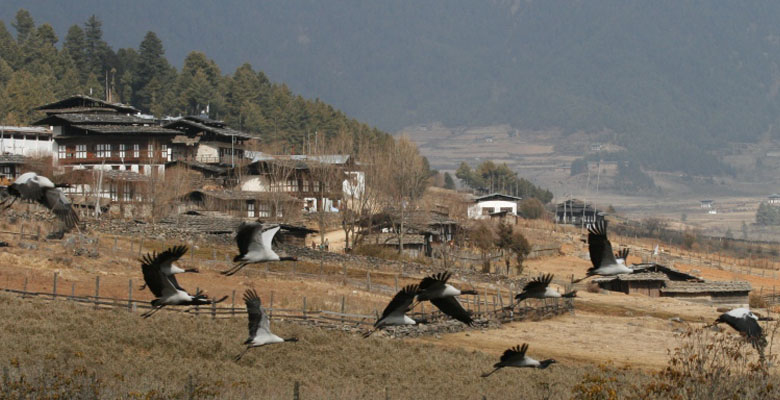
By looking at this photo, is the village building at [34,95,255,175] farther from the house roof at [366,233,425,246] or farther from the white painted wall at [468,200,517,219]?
the white painted wall at [468,200,517,219]

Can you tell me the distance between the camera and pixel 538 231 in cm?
12775

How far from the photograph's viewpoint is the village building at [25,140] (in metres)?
107

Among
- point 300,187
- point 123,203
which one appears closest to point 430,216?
point 300,187

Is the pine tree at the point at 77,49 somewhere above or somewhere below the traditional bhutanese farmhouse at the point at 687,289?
above

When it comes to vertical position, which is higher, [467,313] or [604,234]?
[604,234]

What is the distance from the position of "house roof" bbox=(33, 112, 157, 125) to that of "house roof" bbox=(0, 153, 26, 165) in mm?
8123

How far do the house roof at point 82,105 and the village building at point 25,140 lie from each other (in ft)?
13.9

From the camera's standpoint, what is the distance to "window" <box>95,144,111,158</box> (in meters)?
103

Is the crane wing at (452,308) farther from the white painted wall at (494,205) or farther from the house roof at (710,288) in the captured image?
the white painted wall at (494,205)

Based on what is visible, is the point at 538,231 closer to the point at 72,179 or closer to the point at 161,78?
the point at 72,179

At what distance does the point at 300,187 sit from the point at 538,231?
35158 mm

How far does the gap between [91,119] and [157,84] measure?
197 feet

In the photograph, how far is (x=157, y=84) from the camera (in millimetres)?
165625

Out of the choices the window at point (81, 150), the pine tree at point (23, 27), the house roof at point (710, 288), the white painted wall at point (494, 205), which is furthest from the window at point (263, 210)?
the pine tree at point (23, 27)
